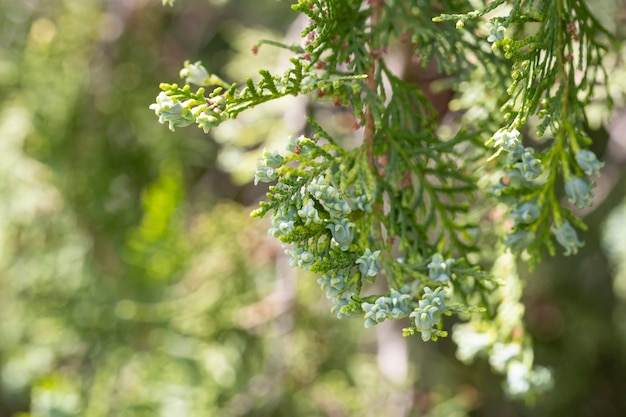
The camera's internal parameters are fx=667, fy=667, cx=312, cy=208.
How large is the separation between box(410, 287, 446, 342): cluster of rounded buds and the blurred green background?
119cm

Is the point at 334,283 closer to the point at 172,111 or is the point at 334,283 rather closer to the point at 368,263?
the point at 368,263

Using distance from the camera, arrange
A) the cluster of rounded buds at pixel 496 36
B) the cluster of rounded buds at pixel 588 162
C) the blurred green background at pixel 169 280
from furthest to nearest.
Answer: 1. the blurred green background at pixel 169 280
2. the cluster of rounded buds at pixel 588 162
3. the cluster of rounded buds at pixel 496 36

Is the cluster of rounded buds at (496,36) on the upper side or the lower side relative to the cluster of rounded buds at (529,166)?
upper

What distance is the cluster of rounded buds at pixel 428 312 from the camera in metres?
0.90

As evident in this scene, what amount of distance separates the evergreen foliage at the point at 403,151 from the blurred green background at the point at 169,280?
908mm

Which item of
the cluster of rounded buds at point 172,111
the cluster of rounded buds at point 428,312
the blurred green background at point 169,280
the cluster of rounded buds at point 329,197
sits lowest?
the cluster of rounded buds at point 428,312

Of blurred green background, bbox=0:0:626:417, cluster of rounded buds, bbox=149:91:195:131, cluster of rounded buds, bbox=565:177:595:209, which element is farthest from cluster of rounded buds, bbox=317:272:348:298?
blurred green background, bbox=0:0:626:417

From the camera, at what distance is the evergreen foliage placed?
0.93 m

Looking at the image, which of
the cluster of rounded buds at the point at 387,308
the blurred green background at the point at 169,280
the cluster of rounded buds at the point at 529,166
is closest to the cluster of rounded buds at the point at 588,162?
the cluster of rounded buds at the point at 529,166

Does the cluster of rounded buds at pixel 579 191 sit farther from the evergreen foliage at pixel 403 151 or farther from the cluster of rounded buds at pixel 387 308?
the cluster of rounded buds at pixel 387 308

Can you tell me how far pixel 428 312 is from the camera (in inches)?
35.7

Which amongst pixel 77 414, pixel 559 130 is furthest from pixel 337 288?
pixel 77 414

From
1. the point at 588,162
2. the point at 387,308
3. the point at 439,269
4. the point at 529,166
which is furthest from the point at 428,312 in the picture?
the point at 588,162

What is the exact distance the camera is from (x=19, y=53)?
2689mm
